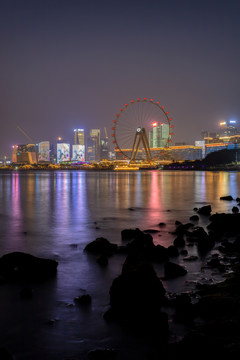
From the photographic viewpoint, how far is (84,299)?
7156mm

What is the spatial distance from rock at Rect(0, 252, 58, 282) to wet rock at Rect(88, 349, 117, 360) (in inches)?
140

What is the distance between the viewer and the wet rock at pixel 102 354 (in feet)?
16.9

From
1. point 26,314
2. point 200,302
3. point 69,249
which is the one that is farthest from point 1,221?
point 200,302

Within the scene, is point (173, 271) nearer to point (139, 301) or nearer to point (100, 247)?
point (139, 301)

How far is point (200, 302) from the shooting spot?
650 centimetres

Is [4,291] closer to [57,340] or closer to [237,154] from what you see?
[57,340]

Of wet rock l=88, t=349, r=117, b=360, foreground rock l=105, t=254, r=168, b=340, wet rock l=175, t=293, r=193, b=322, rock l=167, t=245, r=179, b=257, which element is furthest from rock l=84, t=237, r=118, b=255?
wet rock l=88, t=349, r=117, b=360

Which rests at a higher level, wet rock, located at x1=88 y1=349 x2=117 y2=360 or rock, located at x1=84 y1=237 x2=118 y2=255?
rock, located at x1=84 y1=237 x2=118 y2=255

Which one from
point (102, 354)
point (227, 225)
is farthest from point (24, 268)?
point (227, 225)

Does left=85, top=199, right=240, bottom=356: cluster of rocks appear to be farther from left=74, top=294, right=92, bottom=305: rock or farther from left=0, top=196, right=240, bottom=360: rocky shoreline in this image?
left=74, top=294, right=92, bottom=305: rock

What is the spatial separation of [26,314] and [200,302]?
3.42m

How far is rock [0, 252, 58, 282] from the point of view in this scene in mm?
8469

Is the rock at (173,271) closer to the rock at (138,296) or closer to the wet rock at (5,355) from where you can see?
the rock at (138,296)

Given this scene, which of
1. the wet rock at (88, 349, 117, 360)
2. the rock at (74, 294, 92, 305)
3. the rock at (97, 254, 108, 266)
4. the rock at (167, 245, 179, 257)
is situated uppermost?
the rock at (167, 245, 179, 257)
